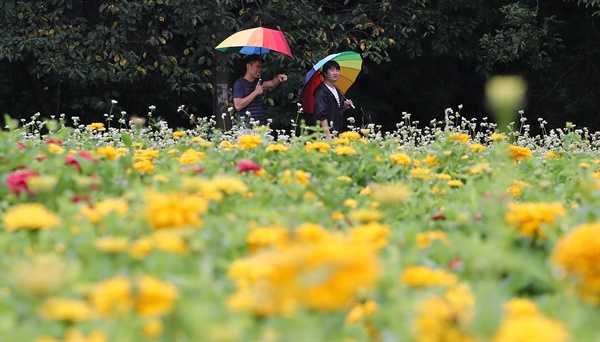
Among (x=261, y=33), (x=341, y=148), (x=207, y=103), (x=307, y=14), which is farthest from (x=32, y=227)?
(x=207, y=103)

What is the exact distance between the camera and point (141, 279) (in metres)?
→ 1.59

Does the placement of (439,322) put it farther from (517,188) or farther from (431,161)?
(431,161)

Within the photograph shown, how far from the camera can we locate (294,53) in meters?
12.1

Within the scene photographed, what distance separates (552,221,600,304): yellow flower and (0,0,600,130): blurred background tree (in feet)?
31.1

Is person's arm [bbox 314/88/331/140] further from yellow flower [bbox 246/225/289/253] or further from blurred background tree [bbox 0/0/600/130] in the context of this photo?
yellow flower [bbox 246/225/289/253]

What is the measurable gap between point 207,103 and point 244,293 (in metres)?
14.2

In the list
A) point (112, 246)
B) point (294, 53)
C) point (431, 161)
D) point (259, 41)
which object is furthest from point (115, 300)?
point (294, 53)

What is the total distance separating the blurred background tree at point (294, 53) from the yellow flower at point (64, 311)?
31.4ft

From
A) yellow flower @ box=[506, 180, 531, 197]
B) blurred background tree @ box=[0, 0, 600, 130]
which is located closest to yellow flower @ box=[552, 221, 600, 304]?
yellow flower @ box=[506, 180, 531, 197]

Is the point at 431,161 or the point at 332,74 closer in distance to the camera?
the point at 431,161

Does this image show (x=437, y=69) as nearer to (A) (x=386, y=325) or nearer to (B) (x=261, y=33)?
(B) (x=261, y=33)

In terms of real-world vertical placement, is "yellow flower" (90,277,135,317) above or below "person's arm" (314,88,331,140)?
below

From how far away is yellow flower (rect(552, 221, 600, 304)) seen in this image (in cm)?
172

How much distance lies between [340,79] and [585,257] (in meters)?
7.19
